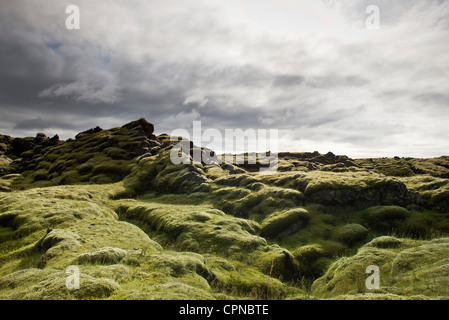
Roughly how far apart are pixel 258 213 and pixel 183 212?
13659 millimetres

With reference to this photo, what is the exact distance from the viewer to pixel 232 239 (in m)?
29.1

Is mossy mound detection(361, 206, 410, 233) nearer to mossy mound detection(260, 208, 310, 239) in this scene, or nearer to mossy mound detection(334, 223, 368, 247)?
mossy mound detection(334, 223, 368, 247)

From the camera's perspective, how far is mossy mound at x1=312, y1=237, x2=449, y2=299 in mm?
13227

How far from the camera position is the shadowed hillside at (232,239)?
13.8 m

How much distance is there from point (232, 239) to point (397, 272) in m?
17.0

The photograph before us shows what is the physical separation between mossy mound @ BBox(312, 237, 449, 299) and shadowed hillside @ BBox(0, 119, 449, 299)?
3.4 inches

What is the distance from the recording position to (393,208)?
36.4 m

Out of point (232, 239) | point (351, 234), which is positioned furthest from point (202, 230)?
point (351, 234)

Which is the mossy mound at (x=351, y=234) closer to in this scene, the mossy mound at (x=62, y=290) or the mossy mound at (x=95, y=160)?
the mossy mound at (x=62, y=290)

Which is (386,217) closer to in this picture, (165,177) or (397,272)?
(397,272)

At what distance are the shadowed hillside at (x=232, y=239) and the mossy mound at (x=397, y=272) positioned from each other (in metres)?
0.09

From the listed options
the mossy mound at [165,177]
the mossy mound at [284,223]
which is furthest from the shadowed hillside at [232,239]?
the mossy mound at [165,177]
